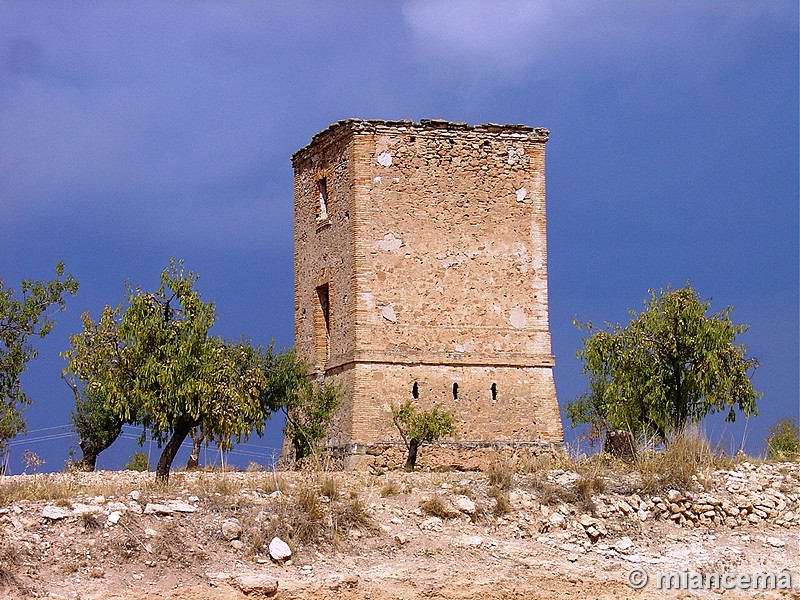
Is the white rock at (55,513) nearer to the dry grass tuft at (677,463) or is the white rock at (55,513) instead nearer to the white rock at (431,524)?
the white rock at (431,524)

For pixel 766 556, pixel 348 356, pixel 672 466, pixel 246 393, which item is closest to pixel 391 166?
pixel 348 356

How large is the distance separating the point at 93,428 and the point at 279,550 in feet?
48.2

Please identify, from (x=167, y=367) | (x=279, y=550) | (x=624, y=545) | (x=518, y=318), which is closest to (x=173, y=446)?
(x=167, y=367)

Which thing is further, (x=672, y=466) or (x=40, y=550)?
(x=672, y=466)

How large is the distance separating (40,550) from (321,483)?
3.98 m

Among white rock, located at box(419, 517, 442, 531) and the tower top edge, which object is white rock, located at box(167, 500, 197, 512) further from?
the tower top edge

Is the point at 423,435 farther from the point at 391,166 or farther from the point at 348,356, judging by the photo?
the point at 391,166

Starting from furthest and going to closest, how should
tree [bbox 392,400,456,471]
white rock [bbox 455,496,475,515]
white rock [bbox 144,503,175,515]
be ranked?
tree [bbox 392,400,456,471] < white rock [bbox 455,496,475,515] < white rock [bbox 144,503,175,515]

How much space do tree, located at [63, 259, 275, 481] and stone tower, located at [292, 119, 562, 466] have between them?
19.4ft

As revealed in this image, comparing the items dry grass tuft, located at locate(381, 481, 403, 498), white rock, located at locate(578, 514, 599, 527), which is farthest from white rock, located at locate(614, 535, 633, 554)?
dry grass tuft, located at locate(381, 481, 403, 498)

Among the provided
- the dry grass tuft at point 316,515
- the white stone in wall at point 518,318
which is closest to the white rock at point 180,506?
the dry grass tuft at point 316,515

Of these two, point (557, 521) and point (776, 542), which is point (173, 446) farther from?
point (776, 542)

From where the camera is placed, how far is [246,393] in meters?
20.2

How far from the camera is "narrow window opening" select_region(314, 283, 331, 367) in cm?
2777
